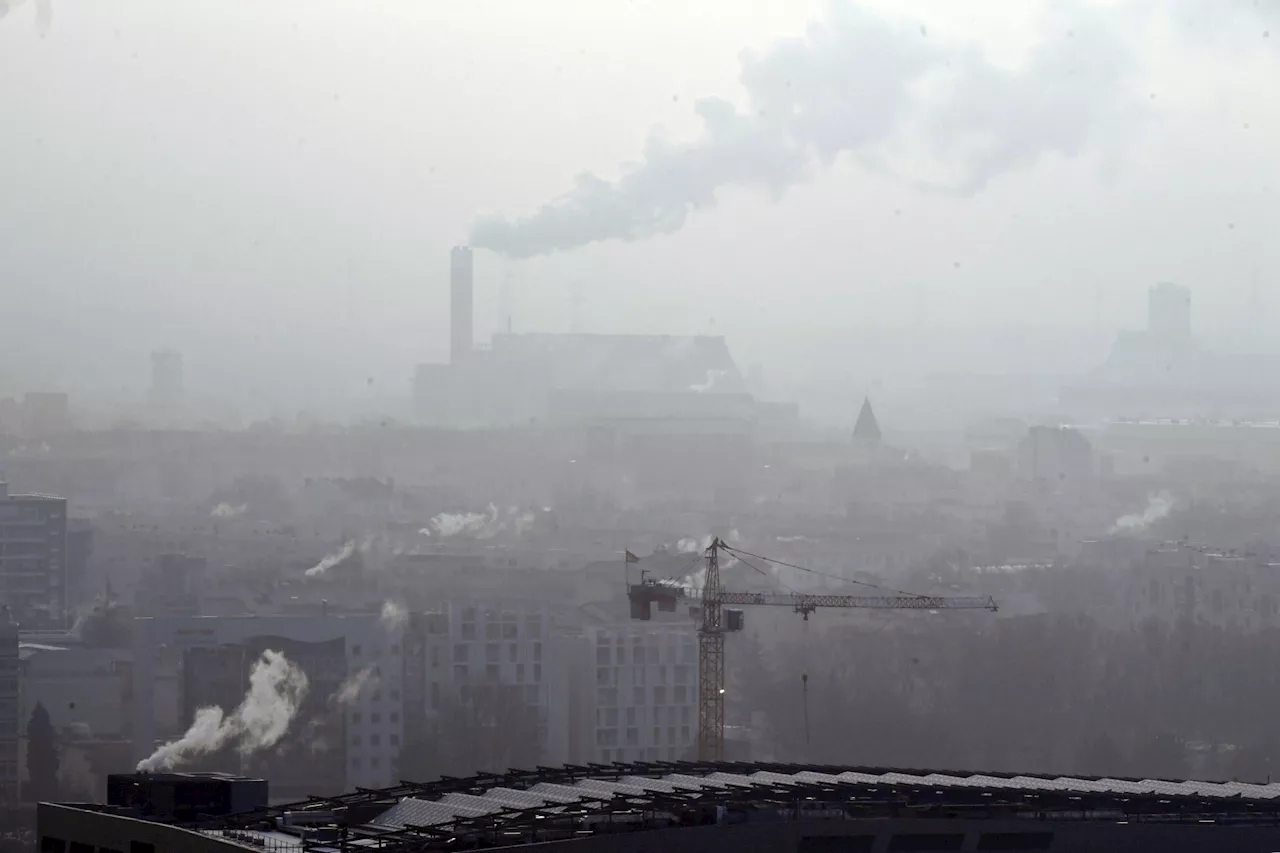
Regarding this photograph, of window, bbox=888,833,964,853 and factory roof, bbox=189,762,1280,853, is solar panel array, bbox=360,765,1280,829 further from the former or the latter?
window, bbox=888,833,964,853

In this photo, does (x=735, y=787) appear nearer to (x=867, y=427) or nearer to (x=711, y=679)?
(x=711, y=679)

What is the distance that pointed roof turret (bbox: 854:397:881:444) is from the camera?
302 feet

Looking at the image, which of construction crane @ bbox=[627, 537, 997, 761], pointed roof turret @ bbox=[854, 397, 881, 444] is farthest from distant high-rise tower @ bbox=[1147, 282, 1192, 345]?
construction crane @ bbox=[627, 537, 997, 761]

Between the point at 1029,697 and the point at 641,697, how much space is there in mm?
6810

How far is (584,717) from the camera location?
3409 cm

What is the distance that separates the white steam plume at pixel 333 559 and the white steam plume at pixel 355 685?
62.9 feet

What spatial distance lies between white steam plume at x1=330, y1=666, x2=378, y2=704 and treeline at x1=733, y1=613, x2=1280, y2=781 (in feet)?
17.6

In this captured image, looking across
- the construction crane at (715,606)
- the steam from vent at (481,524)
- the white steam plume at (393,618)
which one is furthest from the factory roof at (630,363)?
the white steam plume at (393,618)

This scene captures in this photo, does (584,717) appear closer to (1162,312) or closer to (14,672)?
(14,672)

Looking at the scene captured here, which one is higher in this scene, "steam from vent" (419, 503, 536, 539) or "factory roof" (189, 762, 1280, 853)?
"steam from vent" (419, 503, 536, 539)

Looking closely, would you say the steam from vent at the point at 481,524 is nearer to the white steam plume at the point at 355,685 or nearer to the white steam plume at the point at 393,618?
the white steam plume at the point at 393,618

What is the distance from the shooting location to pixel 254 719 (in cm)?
3272

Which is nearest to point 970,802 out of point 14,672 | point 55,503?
point 14,672

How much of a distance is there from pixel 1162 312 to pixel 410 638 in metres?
69.6
